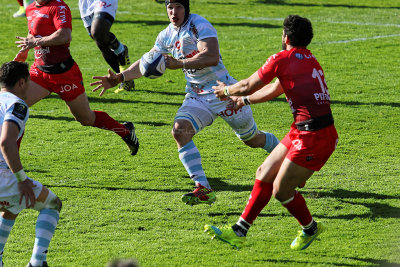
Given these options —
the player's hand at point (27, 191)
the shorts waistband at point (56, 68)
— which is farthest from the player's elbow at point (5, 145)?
the shorts waistband at point (56, 68)

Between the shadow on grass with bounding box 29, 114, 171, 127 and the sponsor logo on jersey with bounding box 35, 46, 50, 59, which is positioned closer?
the sponsor logo on jersey with bounding box 35, 46, 50, 59

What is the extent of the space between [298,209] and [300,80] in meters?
1.20

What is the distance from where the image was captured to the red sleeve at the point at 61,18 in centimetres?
870

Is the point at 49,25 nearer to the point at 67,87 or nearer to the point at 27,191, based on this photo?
the point at 67,87

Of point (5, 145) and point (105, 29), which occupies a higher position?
point (5, 145)

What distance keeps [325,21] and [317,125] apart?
14686 millimetres

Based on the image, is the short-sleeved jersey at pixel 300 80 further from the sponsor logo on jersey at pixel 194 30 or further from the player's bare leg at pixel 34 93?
the player's bare leg at pixel 34 93

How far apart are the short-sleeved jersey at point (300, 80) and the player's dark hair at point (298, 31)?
3.4 inches

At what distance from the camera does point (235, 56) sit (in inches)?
653

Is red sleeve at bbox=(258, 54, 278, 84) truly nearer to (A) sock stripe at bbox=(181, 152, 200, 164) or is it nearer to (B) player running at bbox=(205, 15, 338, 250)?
(B) player running at bbox=(205, 15, 338, 250)

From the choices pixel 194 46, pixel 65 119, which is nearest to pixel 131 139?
pixel 194 46

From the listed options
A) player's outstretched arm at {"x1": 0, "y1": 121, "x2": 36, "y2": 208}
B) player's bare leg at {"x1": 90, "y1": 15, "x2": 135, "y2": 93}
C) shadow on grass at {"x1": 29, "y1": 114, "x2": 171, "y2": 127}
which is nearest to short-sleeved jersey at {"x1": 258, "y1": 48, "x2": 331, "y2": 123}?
player's outstretched arm at {"x1": 0, "y1": 121, "x2": 36, "y2": 208}

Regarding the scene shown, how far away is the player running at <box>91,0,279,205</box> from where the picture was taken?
301 inches

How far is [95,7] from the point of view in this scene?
11.0 meters
